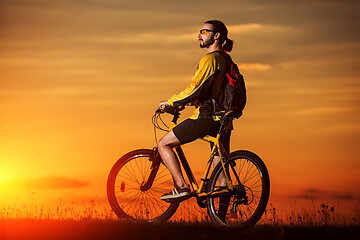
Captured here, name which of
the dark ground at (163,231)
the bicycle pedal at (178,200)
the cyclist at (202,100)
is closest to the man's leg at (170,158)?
the cyclist at (202,100)

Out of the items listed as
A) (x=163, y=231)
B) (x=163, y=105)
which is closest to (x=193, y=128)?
(x=163, y=105)

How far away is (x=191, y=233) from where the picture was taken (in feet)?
29.7

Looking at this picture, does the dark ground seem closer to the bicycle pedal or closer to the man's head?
the bicycle pedal

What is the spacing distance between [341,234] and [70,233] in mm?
3928

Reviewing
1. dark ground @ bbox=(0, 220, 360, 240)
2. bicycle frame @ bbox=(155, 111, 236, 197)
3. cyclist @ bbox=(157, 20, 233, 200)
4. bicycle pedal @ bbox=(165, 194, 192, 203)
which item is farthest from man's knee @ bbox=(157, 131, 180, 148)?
dark ground @ bbox=(0, 220, 360, 240)

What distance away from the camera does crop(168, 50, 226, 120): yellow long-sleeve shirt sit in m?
9.73

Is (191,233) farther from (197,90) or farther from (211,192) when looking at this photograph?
(197,90)

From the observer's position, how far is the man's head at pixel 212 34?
9.96m

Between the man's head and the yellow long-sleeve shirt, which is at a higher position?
the man's head

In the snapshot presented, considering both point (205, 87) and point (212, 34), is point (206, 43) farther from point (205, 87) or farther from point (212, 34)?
point (205, 87)

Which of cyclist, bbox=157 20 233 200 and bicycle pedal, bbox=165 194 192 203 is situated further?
bicycle pedal, bbox=165 194 192 203

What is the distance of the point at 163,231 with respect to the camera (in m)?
9.09

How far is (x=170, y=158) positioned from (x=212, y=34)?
202 centimetres

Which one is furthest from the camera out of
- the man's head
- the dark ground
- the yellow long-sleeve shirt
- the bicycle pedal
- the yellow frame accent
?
the bicycle pedal
